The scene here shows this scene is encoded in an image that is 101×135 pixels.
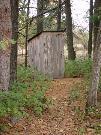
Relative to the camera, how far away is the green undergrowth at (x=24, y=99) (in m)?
6.39

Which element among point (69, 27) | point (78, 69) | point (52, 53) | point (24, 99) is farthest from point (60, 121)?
point (69, 27)

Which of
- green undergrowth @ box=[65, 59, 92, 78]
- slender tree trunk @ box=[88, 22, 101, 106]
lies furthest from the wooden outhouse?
slender tree trunk @ box=[88, 22, 101, 106]

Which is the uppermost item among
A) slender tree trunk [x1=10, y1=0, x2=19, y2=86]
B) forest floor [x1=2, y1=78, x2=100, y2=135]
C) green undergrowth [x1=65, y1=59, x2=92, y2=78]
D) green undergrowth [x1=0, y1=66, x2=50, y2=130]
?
slender tree trunk [x1=10, y1=0, x2=19, y2=86]

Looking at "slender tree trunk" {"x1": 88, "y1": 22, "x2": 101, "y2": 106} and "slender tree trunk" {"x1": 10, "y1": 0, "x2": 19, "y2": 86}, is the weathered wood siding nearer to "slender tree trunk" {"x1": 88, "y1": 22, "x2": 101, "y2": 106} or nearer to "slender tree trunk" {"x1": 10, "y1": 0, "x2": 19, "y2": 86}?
"slender tree trunk" {"x1": 88, "y1": 22, "x2": 101, "y2": 106}

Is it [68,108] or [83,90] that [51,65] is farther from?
[68,108]

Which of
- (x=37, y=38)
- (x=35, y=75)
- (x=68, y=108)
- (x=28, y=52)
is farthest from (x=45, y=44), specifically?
(x=68, y=108)

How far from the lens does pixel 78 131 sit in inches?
283

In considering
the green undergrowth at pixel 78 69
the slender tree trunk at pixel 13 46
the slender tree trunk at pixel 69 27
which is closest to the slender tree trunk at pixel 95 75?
the slender tree trunk at pixel 13 46

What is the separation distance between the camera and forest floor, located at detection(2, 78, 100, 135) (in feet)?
23.4

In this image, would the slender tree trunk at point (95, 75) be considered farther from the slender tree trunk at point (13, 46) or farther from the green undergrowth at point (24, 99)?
the slender tree trunk at point (13, 46)

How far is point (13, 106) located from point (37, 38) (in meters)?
9.08

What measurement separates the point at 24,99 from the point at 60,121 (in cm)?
121

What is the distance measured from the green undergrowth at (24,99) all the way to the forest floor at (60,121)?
0.28 meters

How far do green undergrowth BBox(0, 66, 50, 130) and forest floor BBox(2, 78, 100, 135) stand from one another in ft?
0.92
